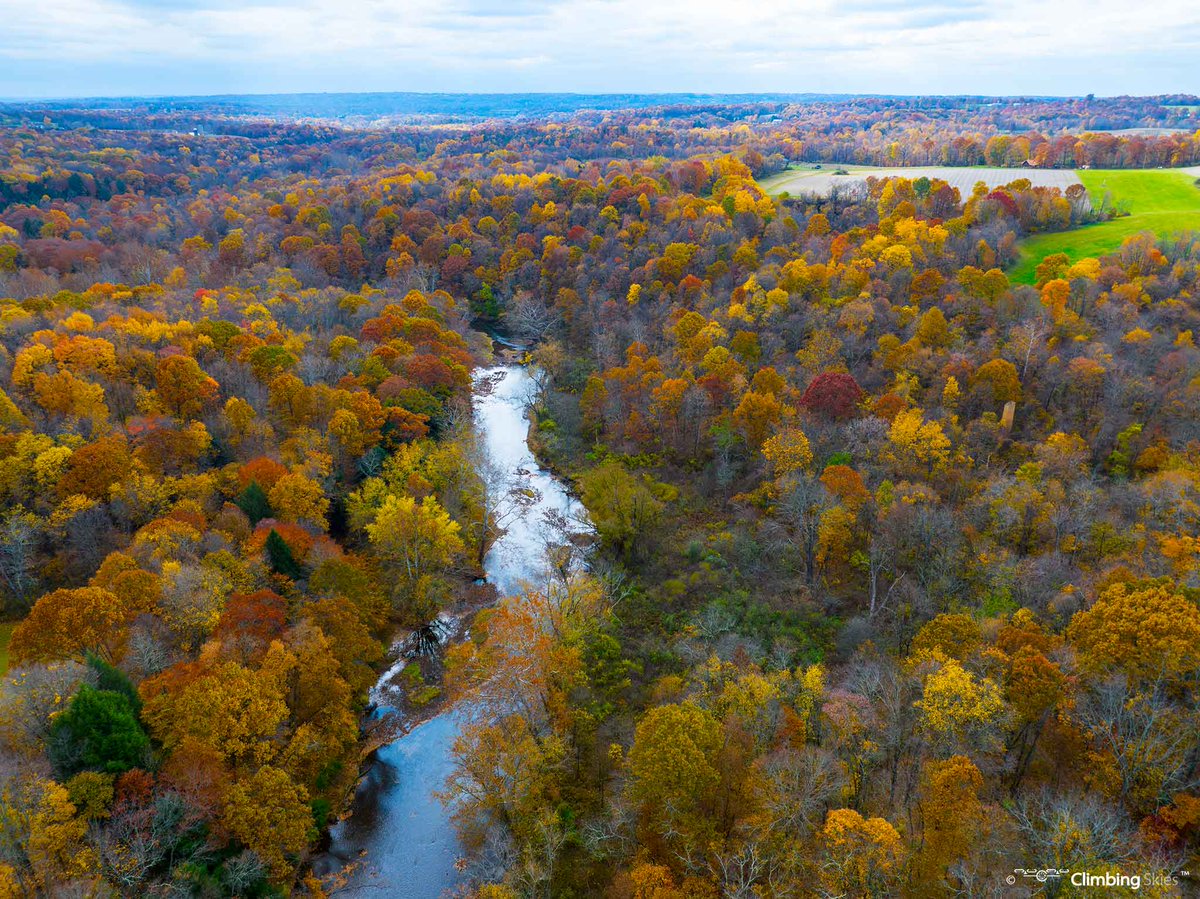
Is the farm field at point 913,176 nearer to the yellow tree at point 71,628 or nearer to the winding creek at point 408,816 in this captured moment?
the winding creek at point 408,816

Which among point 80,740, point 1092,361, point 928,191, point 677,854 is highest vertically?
point 928,191

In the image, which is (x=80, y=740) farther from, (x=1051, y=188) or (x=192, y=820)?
(x=1051, y=188)

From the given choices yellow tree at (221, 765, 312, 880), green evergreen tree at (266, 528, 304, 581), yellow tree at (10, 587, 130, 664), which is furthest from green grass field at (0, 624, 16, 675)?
yellow tree at (221, 765, 312, 880)

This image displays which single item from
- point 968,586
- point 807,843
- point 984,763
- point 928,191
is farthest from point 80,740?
point 928,191

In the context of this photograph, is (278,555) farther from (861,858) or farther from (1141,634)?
(1141,634)

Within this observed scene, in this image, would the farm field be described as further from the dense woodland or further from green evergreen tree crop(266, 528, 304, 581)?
green evergreen tree crop(266, 528, 304, 581)

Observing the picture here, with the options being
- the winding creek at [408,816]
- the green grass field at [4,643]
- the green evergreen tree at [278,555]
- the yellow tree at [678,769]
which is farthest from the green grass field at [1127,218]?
the green grass field at [4,643]

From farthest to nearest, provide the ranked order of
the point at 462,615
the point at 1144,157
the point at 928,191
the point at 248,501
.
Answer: the point at 1144,157, the point at 928,191, the point at 462,615, the point at 248,501
